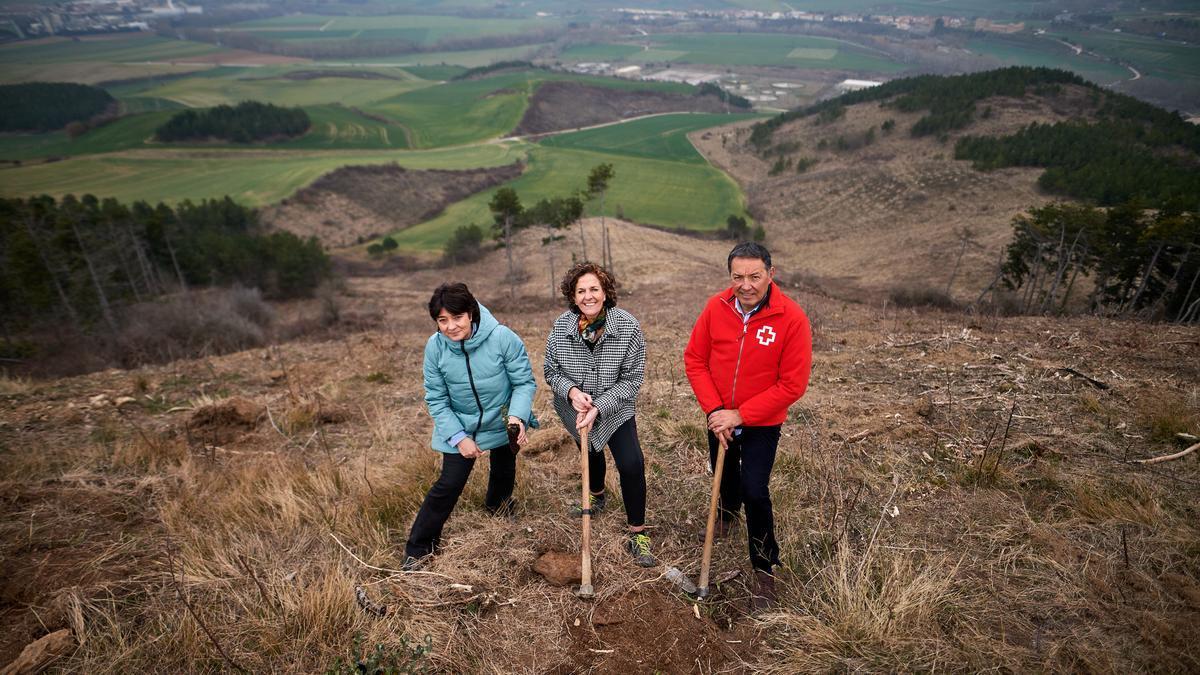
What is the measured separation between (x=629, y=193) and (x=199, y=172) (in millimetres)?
48010

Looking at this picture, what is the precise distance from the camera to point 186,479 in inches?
189

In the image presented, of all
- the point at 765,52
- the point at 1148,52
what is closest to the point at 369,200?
the point at 1148,52

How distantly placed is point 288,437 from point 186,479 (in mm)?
1592

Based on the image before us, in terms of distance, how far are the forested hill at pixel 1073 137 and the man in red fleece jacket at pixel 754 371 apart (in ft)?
91.3

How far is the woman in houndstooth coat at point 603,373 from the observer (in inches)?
135

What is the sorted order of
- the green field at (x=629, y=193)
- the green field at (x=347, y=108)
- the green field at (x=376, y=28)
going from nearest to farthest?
the green field at (x=629, y=193) → the green field at (x=347, y=108) → the green field at (x=376, y=28)

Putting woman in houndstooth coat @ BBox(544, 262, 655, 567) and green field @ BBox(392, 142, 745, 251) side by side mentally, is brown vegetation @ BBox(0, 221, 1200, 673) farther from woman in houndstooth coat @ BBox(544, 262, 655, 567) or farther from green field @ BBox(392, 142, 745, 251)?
green field @ BBox(392, 142, 745, 251)

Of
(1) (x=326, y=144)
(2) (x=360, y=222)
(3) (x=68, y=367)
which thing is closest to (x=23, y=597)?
(3) (x=68, y=367)

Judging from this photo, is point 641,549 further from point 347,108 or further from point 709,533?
point 347,108

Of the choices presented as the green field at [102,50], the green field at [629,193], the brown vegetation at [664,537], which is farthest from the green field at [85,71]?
the brown vegetation at [664,537]

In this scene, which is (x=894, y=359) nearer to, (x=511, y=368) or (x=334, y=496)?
(x=511, y=368)

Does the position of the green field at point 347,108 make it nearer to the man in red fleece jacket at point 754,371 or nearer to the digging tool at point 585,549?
the digging tool at point 585,549

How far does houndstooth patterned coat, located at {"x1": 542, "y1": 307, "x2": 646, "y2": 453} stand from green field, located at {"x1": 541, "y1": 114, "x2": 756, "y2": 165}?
7006 centimetres

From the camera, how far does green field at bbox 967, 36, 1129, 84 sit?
3051 inches
